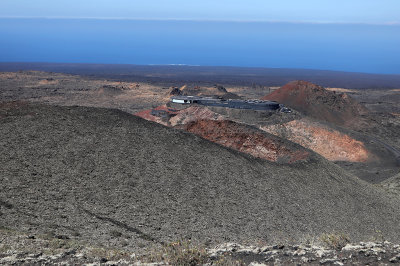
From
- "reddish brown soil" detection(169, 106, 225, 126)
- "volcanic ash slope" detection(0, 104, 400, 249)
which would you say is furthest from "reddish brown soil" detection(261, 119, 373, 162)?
"volcanic ash slope" detection(0, 104, 400, 249)

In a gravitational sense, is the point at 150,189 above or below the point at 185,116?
above

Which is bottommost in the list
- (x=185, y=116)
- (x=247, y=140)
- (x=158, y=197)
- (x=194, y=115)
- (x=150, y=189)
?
(x=185, y=116)

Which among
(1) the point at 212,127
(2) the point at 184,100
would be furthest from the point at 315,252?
(2) the point at 184,100

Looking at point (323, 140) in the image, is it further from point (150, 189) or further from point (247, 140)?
point (150, 189)

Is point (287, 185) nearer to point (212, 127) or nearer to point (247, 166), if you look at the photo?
point (247, 166)

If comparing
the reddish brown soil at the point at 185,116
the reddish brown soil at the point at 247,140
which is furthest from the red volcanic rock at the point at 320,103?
the reddish brown soil at the point at 247,140

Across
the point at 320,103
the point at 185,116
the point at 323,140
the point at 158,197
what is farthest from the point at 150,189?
the point at 320,103

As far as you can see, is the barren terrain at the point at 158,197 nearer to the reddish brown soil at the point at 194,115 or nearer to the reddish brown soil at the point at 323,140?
the reddish brown soil at the point at 323,140
